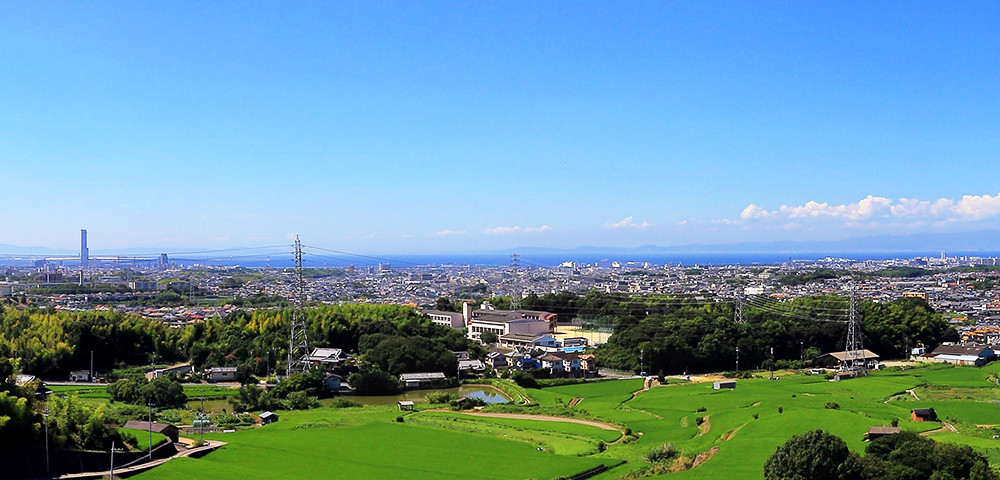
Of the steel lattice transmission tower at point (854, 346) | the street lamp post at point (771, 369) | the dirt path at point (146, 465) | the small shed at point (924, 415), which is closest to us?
the dirt path at point (146, 465)

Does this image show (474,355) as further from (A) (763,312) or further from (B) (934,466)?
(B) (934,466)

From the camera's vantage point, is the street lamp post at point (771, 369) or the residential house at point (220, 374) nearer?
the residential house at point (220, 374)

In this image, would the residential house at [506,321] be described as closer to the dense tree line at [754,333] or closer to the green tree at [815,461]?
the dense tree line at [754,333]

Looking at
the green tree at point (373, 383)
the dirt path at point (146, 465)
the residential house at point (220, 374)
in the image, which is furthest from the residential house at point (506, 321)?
the dirt path at point (146, 465)

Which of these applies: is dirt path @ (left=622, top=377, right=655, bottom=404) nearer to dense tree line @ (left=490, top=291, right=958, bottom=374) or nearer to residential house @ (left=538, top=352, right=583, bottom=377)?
dense tree line @ (left=490, top=291, right=958, bottom=374)

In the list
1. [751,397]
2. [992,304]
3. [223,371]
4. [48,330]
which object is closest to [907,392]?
[751,397]
